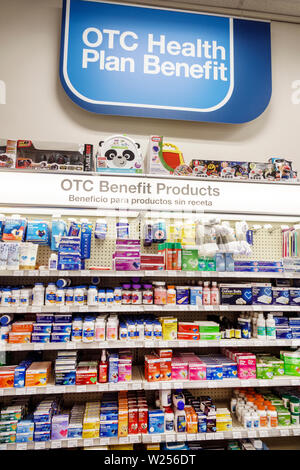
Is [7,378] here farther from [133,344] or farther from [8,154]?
[8,154]

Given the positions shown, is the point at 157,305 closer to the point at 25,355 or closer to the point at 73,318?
the point at 73,318

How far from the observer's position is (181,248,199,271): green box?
2.65 metres

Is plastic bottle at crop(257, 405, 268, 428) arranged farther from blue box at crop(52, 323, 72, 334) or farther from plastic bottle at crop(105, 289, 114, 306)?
blue box at crop(52, 323, 72, 334)

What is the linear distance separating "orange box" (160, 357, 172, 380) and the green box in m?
0.83

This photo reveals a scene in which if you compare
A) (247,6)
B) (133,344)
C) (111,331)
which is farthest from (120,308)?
(247,6)

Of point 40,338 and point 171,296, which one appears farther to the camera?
point 171,296

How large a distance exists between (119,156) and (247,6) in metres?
2.90

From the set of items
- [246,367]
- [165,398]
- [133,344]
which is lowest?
[165,398]

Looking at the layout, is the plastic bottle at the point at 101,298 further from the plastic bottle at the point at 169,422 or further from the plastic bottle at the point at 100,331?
the plastic bottle at the point at 169,422

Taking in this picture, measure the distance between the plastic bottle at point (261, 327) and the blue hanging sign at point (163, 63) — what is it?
2335 millimetres

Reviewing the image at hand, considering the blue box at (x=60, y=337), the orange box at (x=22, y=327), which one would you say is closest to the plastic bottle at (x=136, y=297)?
the blue box at (x=60, y=337)

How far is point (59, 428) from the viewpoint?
2.37 metres

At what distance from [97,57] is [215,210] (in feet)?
7.53

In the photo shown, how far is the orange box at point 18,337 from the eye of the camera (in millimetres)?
2439
